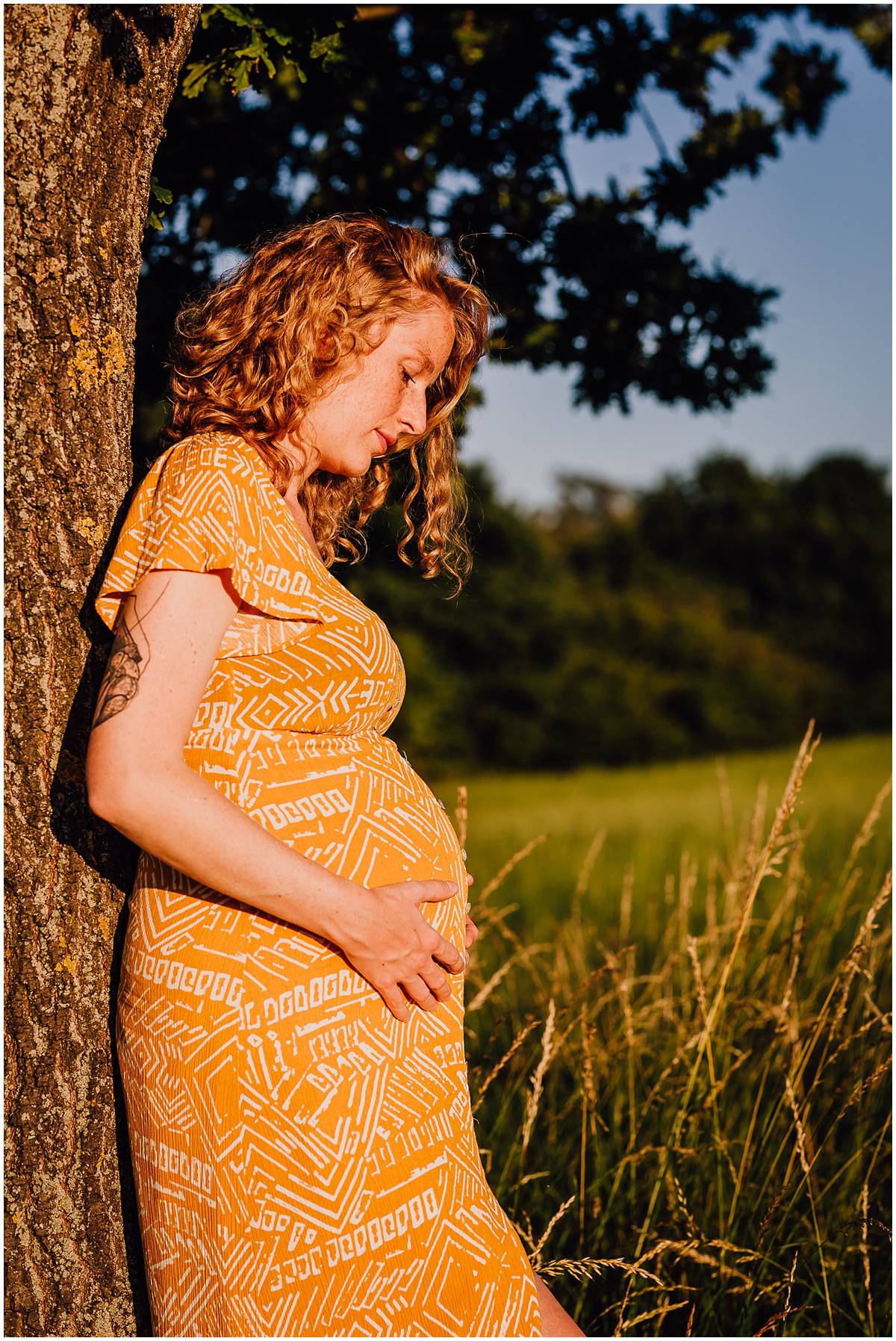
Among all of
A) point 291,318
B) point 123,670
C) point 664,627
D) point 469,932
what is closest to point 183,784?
point 123,670

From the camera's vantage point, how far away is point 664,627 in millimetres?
28531

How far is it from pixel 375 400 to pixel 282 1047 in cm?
106

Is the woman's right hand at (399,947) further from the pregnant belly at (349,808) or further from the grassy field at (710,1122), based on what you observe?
the grassy field at (710,1122)

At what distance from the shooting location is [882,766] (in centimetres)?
1620

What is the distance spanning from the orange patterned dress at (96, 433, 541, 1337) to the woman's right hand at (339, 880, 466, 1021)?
0.03m

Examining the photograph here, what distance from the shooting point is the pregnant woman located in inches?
52.1

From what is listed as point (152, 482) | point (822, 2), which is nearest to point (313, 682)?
point (152, 482)

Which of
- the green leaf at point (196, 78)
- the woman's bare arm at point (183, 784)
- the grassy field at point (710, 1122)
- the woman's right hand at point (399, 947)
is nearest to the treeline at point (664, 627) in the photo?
the grassy field at point (710, 1122)

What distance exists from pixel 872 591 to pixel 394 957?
36.5 m

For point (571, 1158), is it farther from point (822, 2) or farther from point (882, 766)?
point (882, 766)

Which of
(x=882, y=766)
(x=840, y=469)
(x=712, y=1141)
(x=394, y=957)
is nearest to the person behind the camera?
(x=394, y=957)

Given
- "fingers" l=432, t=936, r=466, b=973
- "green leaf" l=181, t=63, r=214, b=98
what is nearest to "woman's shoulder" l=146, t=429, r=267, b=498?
"fingers" l=432, t=936, r=466, b=973

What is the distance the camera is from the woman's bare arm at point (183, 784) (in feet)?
4.18

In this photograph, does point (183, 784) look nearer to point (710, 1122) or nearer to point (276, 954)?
point (276, 954)
